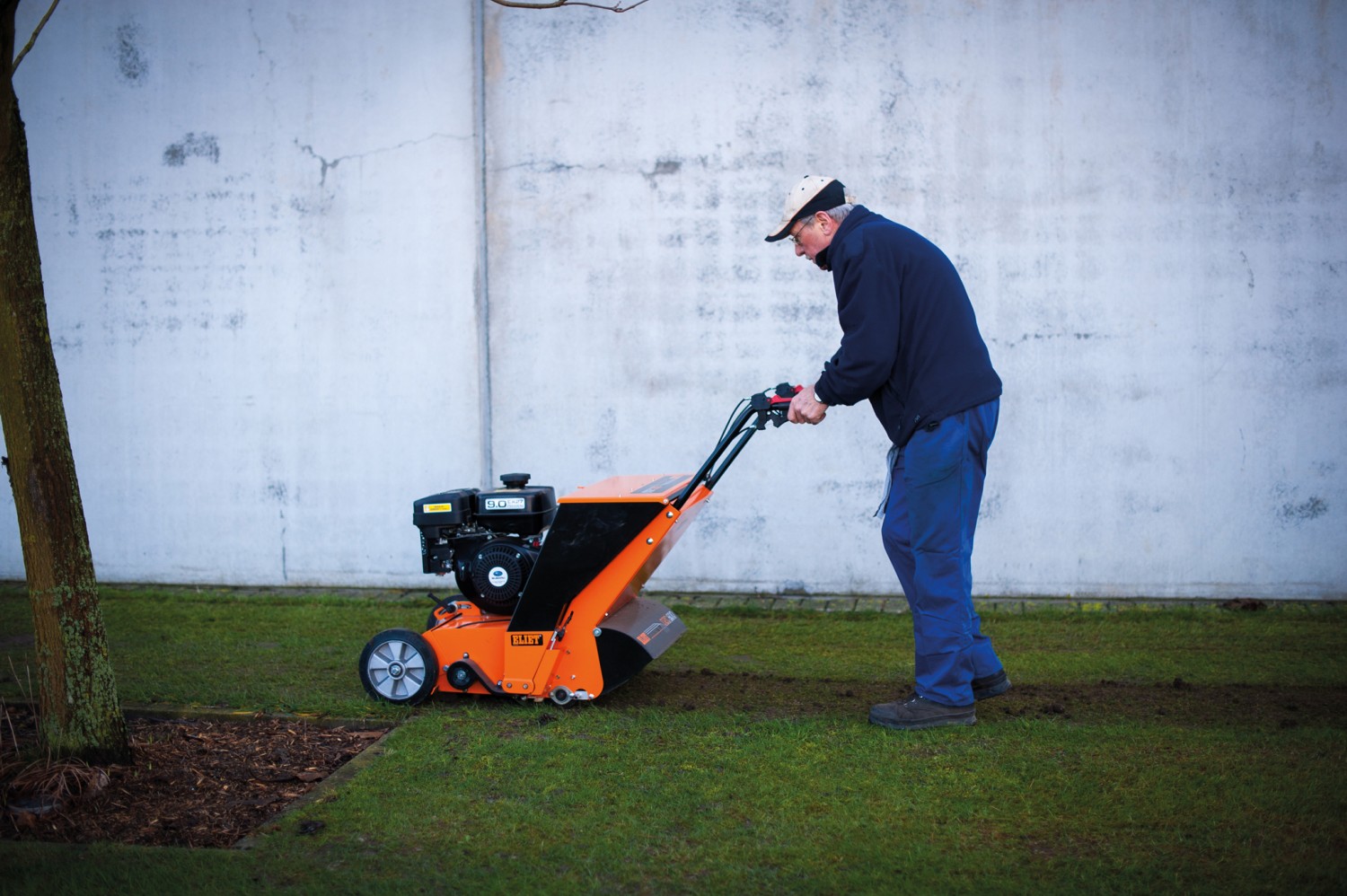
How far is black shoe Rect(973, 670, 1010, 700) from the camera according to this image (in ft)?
16.0

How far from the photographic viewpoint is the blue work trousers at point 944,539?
4586 mm

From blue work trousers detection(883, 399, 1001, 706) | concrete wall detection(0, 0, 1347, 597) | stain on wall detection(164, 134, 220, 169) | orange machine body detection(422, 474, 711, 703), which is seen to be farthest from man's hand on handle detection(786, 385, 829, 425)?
stain on wall detection(164, 134, 220, 169)

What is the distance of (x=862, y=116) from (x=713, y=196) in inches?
39.6

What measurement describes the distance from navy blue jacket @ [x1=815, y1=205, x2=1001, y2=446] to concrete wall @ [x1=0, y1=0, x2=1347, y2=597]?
2.84 meters

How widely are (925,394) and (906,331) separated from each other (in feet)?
0.81

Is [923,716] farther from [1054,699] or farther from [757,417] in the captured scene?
[757,417]

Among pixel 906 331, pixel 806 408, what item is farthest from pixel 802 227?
pixel 806 408

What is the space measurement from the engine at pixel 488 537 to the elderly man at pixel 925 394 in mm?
1243

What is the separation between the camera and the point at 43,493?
4.11 meters

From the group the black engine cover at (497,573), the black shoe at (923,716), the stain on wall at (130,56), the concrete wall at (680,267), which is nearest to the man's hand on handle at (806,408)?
the black shoe at (923,716)

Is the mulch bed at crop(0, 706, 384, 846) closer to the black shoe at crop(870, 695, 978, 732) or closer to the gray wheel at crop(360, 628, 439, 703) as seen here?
the gray wheel at crop(360, 628, 439, 703)

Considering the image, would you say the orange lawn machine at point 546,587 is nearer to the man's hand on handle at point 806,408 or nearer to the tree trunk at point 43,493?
the man's hand on handle at point 806,408

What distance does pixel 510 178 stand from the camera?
7730mm

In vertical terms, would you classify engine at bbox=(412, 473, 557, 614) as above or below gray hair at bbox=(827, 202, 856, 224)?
below
